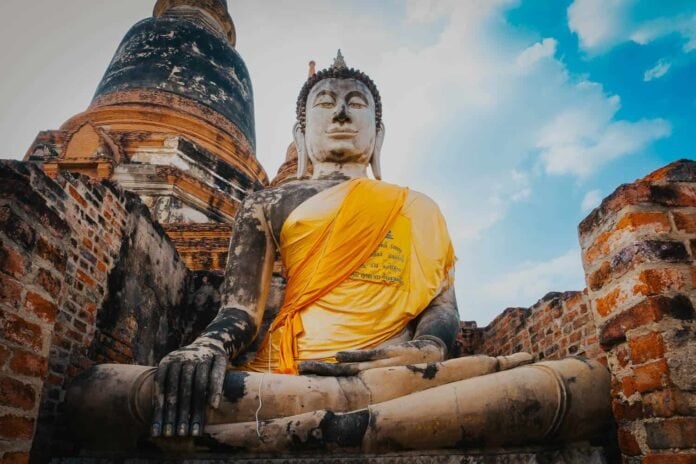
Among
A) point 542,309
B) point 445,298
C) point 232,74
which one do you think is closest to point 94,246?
point 445,298

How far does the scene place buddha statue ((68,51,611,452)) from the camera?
80.4 inches

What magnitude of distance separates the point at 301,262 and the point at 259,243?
31cm

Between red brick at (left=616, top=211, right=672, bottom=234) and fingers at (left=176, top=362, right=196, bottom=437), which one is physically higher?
red brick at (left=616, top=211, right=672, bottom=234)

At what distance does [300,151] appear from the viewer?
4.33 meters

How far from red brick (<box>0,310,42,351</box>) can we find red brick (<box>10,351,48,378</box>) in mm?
34

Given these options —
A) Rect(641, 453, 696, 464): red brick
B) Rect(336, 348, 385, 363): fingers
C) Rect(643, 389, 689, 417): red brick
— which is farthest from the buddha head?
Rect(641, 453, 696, 464): red brick

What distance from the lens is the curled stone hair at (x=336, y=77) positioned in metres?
4.20

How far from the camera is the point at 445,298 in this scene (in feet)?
10.9

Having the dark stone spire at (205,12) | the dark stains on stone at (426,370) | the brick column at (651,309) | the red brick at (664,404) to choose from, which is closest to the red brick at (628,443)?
the brick column at (651,309)

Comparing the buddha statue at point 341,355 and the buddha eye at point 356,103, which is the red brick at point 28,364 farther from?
the buddha eye at point 356,103

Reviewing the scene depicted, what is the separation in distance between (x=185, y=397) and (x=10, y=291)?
2.35 feet

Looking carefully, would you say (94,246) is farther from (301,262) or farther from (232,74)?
(232,74)

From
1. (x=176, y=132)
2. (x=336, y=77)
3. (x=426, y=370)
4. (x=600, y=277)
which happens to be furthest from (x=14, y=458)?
(x=176, y=132)

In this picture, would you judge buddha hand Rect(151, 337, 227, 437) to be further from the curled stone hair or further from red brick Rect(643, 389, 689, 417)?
the curled stone hair
